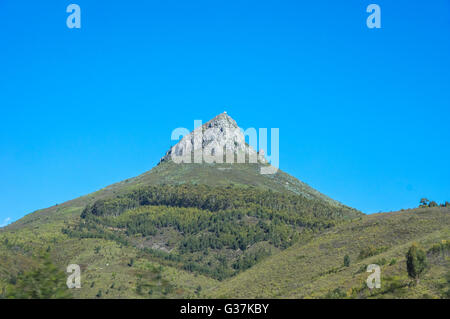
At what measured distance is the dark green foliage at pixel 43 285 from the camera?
187 ft

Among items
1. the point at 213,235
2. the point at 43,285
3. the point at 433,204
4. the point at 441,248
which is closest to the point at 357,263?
the point at 441,248

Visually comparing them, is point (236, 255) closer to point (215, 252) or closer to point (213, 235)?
point (215, 252)

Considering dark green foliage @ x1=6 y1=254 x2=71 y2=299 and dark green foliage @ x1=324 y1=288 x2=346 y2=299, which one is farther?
dark green foliage @ x1=324 y1=288 x2=346 y2=299

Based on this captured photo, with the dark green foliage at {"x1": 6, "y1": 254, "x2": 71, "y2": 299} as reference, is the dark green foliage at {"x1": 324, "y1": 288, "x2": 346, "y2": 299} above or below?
below

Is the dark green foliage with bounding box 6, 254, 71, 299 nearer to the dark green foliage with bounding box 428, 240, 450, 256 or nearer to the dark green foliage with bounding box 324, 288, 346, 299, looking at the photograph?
the dark green foliage with bounding box 324, 288, 346, 299

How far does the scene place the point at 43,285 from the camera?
190ft

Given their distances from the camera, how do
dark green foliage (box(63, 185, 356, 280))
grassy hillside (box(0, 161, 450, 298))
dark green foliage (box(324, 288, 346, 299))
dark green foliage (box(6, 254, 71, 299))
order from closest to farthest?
dark green foliage (box(6, 254, 71, 299)) → dark green foliage (box(324, 288, 346, 299)) → grassy hillside (box(0, 161, 450, 298)) → dark green foliage (box(63, 185, 356, 280))

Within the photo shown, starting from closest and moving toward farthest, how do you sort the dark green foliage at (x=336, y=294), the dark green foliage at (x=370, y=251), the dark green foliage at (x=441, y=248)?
the dark green foliage at (x=336, y=294) < the dark green foliage at (x=441, y=248) < the dark green foliage at (x=370, y=251)

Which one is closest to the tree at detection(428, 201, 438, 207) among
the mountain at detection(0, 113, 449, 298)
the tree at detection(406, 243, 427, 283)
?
the mountain at detection(0, 113, 449, 298)

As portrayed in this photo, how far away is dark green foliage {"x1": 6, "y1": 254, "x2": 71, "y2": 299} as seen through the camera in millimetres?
57000

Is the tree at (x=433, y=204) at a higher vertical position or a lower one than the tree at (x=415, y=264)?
higher

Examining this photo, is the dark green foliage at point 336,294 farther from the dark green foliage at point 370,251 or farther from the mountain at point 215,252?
the dark green foliage at point 370,251

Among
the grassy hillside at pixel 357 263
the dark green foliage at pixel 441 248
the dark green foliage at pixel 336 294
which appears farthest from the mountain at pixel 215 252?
the dark green foliage at pixel 441 248
